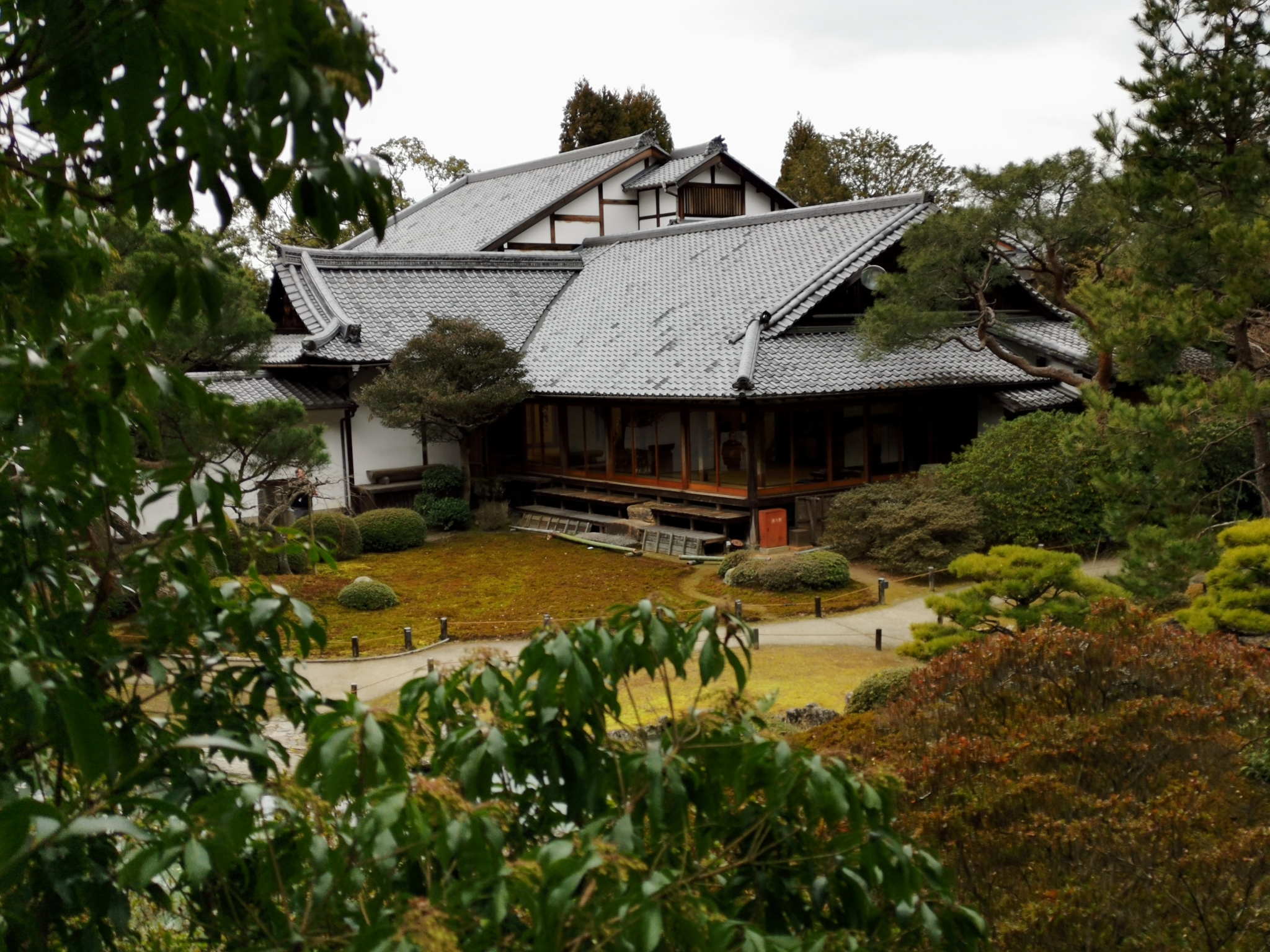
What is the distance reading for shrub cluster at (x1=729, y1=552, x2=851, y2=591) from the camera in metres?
15.2

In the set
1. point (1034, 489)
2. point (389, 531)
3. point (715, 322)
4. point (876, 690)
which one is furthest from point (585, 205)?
point (876, 690)

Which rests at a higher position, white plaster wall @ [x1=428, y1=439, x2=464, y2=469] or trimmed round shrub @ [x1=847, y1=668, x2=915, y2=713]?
white plaster wall @ [x1=428, y1=439, x2=464, y2=469]

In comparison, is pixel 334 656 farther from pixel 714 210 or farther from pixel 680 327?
pixel 714 210

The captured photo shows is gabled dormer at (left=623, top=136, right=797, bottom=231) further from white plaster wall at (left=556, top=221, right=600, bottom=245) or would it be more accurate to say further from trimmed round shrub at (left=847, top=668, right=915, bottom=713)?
trimmed round shrub at (left=847, top=668, right=915, bottom=713)

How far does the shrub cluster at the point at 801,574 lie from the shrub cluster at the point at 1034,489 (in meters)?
2.35

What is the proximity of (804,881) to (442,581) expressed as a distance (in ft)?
47.7

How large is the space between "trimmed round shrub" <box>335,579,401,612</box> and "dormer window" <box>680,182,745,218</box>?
17.1m

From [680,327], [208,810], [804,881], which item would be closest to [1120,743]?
[804,881]

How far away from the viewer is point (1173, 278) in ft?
34.8

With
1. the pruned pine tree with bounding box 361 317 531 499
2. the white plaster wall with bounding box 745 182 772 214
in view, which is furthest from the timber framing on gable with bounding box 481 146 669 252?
the pruned pine tree with bounding box 361 317 531 499

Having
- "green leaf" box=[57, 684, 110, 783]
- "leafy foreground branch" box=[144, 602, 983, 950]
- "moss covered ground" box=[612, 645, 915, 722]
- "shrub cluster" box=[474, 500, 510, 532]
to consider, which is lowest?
"moss covered ground" box=[612, 645, 915, 722]

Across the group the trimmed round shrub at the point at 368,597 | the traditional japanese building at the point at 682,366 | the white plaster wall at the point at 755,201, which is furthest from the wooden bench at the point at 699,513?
the white plaster wall at the point at 755,201

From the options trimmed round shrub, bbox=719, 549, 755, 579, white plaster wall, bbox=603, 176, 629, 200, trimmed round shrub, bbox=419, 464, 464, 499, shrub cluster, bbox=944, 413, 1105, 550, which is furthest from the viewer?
white plaster wall, bbox=603, 176, 629, 200

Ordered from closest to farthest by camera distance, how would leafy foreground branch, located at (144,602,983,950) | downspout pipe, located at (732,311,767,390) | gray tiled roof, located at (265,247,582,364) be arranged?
leafy foreground branch, located at (144,602,983,950), downspout pipe, located at (732,311,767,390), gray tiled roof, located at (265,247,582,364)
